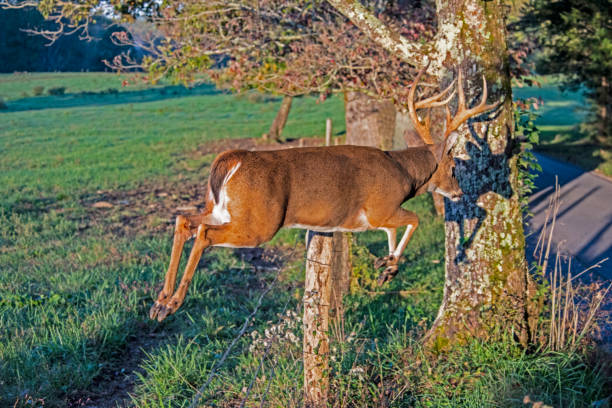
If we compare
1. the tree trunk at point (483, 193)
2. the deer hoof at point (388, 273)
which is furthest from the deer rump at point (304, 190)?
the tree trunk at point (483, 193)

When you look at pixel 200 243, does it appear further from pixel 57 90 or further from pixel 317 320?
pixel 57 90

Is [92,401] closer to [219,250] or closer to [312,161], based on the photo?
[312,161]

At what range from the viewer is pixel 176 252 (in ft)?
9.46

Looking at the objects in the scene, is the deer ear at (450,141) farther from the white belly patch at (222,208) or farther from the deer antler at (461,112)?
the white belly patch at (222,208)

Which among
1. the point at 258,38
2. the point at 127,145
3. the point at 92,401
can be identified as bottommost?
the point at 92,401

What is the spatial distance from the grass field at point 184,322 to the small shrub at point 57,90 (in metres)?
7.15

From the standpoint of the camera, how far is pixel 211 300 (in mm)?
7223

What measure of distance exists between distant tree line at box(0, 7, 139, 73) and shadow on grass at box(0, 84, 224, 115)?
6.99ft

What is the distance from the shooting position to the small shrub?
71.6 ft

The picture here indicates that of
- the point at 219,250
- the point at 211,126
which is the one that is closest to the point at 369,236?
the point at 219,250

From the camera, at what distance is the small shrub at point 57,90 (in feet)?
71.6

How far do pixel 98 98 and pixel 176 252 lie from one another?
27673 millimetres

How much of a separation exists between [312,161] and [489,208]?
241cm

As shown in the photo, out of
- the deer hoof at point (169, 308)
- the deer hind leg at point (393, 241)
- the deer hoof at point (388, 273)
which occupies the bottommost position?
the deer hoof at point (169, 308)
